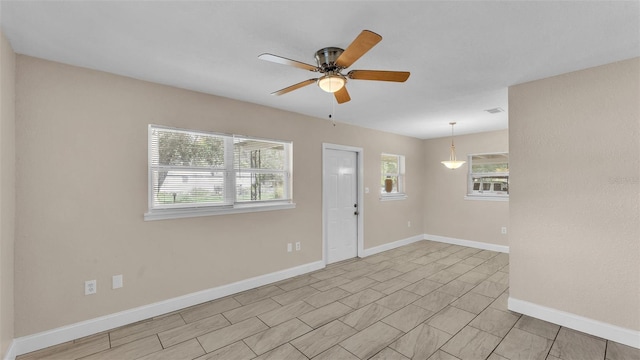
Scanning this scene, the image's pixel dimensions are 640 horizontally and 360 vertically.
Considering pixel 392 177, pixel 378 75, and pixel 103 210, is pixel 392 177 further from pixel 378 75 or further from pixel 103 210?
pixel 103 210

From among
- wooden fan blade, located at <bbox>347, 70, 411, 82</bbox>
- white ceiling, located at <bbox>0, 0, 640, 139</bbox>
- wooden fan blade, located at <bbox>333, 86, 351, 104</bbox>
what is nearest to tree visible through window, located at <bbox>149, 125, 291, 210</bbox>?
white ceiling, located at <bbox>0, 0, 640, 139</bbox>

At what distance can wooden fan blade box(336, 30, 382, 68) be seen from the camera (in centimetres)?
152

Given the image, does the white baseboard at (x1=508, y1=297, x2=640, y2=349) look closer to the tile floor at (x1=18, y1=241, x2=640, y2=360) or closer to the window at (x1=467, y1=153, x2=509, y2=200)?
the tile floor at (x1=18, y1=241, x2=640, y2=360)

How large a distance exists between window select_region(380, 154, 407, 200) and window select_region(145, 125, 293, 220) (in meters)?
2.52

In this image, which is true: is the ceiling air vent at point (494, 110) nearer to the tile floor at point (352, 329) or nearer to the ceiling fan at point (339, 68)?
the tile floor at point (352, 329)

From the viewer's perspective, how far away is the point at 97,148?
8.78 feet

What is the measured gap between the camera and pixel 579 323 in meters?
2.68

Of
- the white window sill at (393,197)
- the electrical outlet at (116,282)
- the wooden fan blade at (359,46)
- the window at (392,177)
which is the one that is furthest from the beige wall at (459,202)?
the electrical outlet at (116,282)

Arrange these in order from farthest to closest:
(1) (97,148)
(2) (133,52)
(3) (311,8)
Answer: (1) (97,148) → (2) (133,52) → (3) (311,8)

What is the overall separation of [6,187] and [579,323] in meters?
5.05

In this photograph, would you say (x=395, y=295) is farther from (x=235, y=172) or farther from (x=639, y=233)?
(x=235, y=172)

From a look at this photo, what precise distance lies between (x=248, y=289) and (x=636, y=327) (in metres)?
3.88

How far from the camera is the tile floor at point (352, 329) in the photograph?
91.9 inches

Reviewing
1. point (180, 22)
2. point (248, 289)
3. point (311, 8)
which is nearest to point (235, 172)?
point (248, 289)
